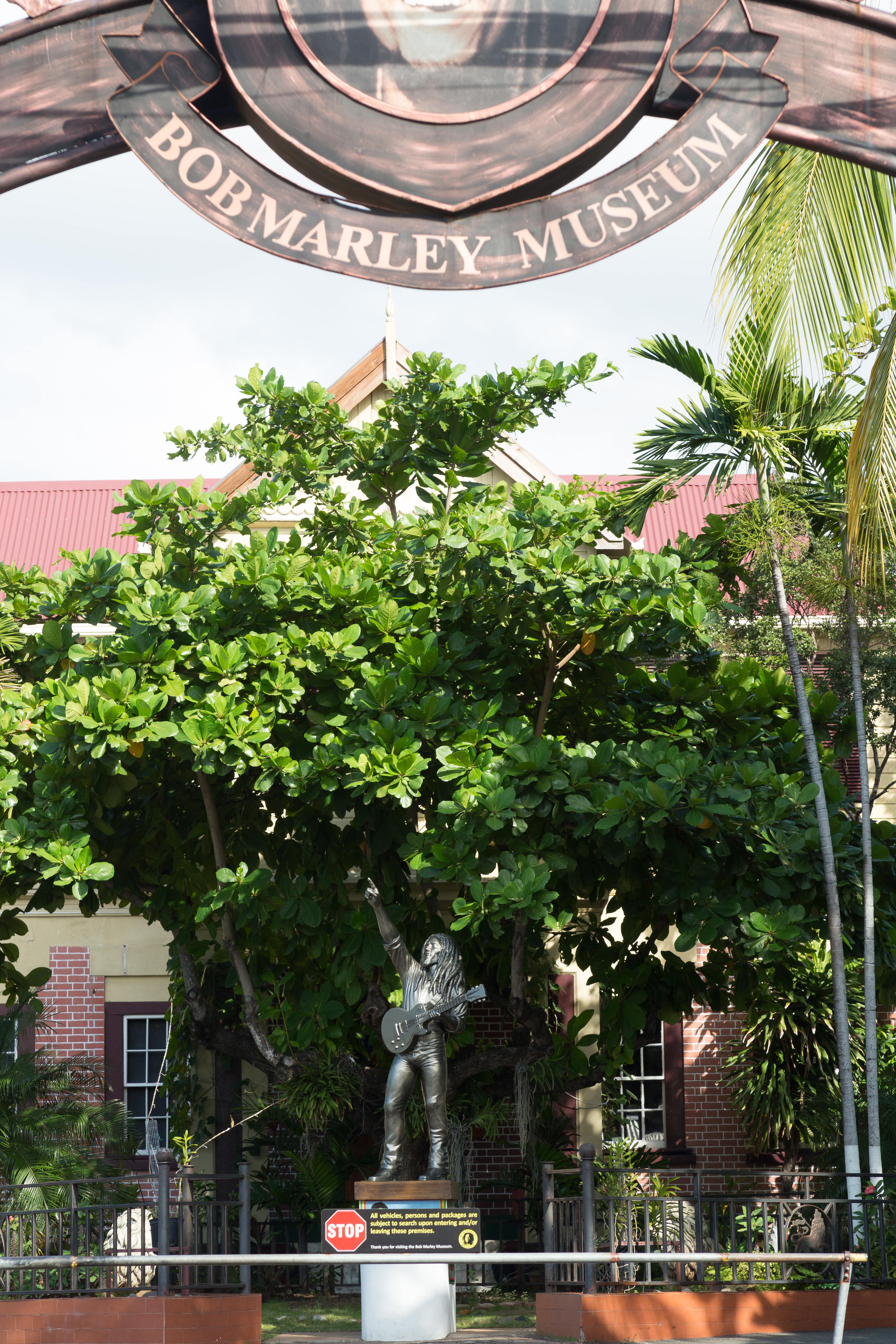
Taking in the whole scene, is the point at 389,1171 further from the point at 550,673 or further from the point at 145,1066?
the point at 145,1066

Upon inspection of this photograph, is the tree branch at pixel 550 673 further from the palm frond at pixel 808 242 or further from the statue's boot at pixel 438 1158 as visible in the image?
the palm frond at pixel 808 242

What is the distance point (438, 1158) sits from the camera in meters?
11.3

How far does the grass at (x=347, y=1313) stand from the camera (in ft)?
39.4

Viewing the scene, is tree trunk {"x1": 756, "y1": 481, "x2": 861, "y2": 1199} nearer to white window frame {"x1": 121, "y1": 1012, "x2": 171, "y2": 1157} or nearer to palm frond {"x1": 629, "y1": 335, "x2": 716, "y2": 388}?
palm frond {"x1": 629, "y1": 335, "x2": 716, "y2": 388}

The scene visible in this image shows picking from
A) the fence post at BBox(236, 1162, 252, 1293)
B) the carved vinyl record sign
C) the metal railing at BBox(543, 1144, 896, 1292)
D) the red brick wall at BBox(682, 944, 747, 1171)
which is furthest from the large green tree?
the carved vinyl record sign

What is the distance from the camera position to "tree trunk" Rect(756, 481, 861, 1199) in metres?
10.6

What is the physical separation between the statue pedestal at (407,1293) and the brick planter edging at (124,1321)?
106 centimetres

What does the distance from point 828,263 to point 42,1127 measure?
11.6 metres

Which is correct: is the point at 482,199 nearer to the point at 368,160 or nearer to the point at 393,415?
the point at 368,160

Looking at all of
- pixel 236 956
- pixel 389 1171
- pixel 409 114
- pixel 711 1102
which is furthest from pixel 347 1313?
pixel 409 114

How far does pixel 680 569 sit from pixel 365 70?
7.78 m

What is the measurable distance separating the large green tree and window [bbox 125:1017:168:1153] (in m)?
4.21

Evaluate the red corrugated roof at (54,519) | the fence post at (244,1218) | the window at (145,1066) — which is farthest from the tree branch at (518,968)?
the red corrugated roof at (54,519)

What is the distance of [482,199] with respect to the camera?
10.9ft
